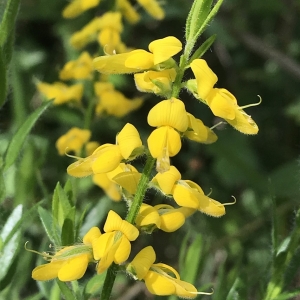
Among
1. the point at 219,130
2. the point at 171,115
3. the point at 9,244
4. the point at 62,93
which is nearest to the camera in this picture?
the point at 171,115

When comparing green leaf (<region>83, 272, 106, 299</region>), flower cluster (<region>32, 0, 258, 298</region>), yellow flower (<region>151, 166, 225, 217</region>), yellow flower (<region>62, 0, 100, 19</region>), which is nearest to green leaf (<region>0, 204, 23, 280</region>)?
green leaf (<region>83, 272, 106, 299</region>)

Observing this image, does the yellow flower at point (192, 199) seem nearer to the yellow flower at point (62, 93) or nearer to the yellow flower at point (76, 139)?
the yellow flower at point (76, 139)

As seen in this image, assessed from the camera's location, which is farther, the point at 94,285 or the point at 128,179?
the point at 94,285

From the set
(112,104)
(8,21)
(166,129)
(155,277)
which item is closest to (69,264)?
(155,277)

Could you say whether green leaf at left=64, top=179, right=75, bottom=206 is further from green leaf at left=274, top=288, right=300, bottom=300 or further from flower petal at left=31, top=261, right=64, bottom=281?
green leaf at left=274, top=288, right=300, bottom=300

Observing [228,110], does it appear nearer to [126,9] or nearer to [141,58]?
[141,58]

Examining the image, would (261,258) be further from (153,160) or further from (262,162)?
(153,160)

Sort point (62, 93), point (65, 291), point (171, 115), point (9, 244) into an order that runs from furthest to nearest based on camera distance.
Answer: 1. point (62, 93)
2. point (9, 244)
3. point (65, 291)
4. point (171, 115)
